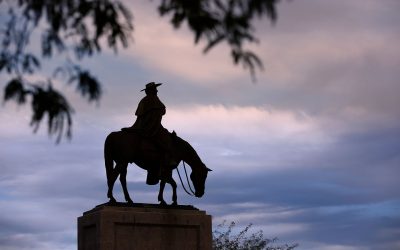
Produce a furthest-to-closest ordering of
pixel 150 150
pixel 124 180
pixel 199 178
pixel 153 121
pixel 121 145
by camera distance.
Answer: pixel 199 178 → pixel 153 121 → pixel 150 150 → pixel 124 180 → pixel 121 145

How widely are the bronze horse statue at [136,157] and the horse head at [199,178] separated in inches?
17.5

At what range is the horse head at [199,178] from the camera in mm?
21984

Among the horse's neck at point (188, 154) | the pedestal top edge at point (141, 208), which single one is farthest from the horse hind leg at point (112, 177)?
the horse's neck at point (188, 154)

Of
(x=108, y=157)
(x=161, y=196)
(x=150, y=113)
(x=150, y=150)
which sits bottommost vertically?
(x=161, y=196)

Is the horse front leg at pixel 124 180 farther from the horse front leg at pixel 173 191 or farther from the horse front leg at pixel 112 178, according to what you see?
the horse front leg at pixel 173 191

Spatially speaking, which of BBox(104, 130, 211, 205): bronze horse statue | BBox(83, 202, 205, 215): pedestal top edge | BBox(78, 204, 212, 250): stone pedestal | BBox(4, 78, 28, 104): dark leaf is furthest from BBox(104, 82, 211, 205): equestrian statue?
BBox(4, 78, 28, 104): dark leaf

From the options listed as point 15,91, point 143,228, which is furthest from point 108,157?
point 15,91

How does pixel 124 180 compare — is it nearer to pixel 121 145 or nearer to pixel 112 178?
pixel 112 178

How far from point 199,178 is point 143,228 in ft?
6.89

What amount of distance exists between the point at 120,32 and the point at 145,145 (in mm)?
12551

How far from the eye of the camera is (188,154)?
21.8m

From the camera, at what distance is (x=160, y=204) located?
69.8ft

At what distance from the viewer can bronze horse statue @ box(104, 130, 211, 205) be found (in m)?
20.5

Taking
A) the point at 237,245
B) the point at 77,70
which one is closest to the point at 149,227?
the point at 77,70
